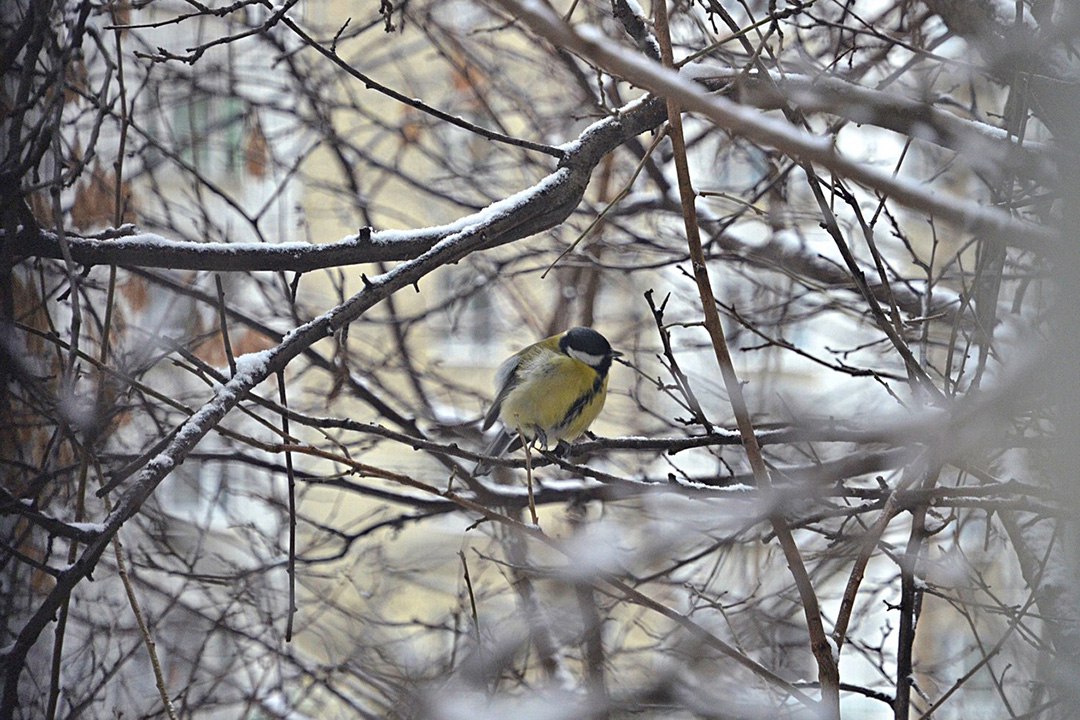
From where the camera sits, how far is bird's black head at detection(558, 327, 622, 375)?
4.16 meters

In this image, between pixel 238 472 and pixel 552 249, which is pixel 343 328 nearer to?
pixel 552 249

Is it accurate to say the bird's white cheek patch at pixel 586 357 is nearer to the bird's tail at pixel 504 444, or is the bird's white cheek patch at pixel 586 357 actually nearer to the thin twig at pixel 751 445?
the bird's tail at pixel 504 444

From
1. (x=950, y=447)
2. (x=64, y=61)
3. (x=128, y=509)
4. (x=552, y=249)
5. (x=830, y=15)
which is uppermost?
(x=830, y=15)

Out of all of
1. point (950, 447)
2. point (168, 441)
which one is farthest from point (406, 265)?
point (950, 447)

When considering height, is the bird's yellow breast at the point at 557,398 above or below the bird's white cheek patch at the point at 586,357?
below

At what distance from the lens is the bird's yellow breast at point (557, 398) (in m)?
4.13

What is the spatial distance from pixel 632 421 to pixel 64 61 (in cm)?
495

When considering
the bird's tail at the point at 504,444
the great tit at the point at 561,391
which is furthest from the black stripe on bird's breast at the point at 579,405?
the bird's tail at the point at 504,444

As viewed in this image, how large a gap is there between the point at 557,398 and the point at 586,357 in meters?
0.21

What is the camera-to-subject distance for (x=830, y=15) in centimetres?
482

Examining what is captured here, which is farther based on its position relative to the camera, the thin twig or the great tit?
the great tit

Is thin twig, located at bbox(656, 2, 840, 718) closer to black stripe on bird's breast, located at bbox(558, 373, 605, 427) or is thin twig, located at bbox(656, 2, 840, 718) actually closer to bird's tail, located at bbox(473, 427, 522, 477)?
black stripe on bird's breast, located at bbox(558, 373, 605, 427)

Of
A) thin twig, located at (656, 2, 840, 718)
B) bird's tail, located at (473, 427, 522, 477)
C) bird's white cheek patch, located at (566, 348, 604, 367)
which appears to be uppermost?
bird's white cheek patch, located at (566, 348, 604, 367)

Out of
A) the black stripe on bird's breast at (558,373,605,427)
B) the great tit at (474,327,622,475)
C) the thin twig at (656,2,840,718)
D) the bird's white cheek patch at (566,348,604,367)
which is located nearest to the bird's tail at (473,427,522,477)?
the great tit at (474,327,622,475)
